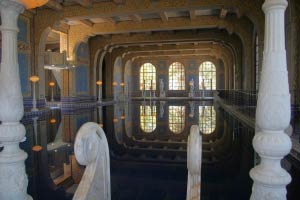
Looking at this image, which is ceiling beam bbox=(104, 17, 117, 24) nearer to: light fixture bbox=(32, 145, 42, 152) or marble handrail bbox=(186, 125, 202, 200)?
light fixture bbox=(32, 145, 42, 152)

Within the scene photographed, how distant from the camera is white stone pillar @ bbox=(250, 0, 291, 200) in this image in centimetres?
204

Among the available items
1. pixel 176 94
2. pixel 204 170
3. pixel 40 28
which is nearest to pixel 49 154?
pixel 204 170

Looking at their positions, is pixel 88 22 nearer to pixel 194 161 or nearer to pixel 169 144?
pixel 169 144

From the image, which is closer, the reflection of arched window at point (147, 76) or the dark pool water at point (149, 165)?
the dark pool water at point (149, 165)

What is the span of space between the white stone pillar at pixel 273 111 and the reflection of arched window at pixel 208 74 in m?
29.0

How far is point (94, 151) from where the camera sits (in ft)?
7.28

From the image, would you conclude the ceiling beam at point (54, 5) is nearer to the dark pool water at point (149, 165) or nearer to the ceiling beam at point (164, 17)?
the ceiling beam at point (164, 17)

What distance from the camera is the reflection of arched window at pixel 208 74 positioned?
1211 inches

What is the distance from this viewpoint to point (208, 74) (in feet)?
101

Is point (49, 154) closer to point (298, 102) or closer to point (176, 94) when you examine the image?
point (298, 102)

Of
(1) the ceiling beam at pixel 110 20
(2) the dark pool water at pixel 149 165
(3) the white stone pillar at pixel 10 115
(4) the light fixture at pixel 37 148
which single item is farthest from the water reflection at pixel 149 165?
(1) the ceiling beam at pixel 110 20

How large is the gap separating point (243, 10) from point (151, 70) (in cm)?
2216

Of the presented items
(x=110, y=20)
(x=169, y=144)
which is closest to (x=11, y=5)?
(x=169, y=144)

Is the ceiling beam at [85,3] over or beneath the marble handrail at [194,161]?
over
